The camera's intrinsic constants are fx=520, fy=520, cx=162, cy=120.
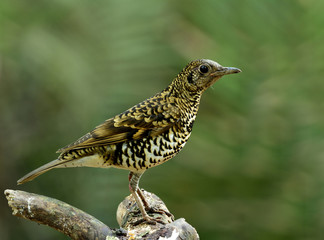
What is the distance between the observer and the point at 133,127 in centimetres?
386

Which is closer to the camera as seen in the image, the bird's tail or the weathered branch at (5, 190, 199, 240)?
the weathered branch at (5, 190, 199, 240)

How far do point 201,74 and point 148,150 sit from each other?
0.69m

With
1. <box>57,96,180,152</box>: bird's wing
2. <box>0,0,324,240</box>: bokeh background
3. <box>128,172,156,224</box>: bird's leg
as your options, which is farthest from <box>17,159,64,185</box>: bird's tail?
<box>0,0,324,240</box>: bokeh background

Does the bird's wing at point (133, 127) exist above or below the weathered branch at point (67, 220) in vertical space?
above

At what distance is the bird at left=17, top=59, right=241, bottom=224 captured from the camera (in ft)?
12.5

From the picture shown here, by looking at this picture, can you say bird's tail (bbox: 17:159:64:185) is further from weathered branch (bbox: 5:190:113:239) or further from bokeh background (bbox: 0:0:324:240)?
bokeh background (bbox: 0:0:324:240)

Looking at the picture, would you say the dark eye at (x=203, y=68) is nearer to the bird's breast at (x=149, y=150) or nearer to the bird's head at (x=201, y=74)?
the bird's head at (x=201, y=74)

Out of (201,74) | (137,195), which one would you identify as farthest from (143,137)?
(201,74)

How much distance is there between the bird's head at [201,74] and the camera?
3.81 meters

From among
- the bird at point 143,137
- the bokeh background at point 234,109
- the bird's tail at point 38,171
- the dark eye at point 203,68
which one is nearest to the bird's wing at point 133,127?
the bird at point 143,137

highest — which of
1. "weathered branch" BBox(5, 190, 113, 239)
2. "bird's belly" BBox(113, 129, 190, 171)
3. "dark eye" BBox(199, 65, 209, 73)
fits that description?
"dark eye" BBox(199, 65, 209, 73)

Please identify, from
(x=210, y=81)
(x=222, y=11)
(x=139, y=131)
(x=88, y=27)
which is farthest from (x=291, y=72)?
(x=88, y=27)

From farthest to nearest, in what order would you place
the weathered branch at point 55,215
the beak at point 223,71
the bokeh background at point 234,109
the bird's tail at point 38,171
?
the bokeh background at point 234,109, the beak at point 223,71, the bird's tail at point 38,171, the weathered branch at point 55,215

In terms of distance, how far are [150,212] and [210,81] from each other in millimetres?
1137
